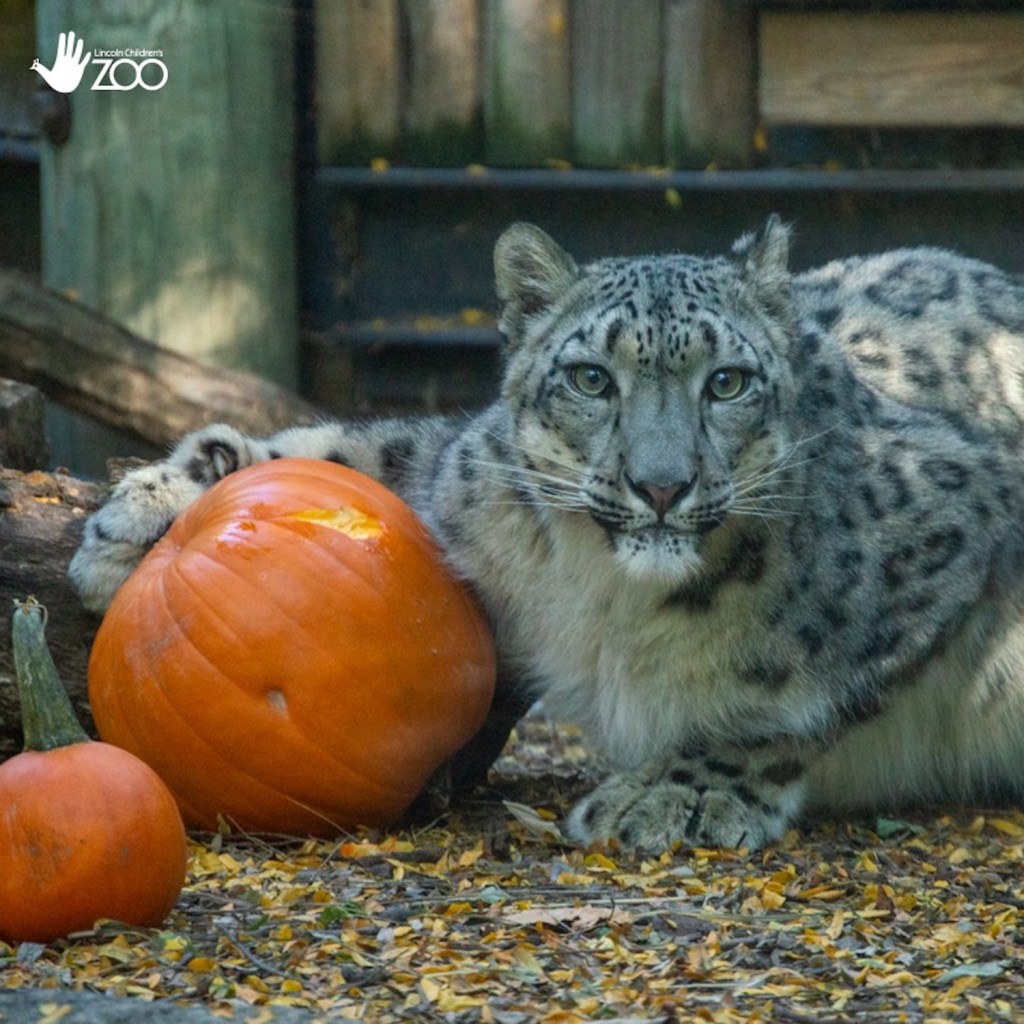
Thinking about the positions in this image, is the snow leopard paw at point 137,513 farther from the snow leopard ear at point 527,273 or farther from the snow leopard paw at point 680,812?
the snow leopard paw at point 680,812

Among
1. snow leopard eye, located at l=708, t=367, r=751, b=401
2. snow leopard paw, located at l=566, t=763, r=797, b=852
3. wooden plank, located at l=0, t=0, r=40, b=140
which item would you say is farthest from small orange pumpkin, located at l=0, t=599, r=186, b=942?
wooden plank, located at l=0, t=0, r=40, b=140

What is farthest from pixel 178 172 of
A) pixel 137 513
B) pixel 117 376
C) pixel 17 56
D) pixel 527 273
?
pixel 527 273

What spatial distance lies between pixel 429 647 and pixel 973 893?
1.51 m

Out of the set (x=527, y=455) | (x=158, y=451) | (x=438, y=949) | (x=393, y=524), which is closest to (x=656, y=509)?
(x=527, y=455)

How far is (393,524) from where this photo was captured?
5.09 m

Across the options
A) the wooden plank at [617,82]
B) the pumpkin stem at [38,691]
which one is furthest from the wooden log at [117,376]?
the pumpkin stem at [38,691]

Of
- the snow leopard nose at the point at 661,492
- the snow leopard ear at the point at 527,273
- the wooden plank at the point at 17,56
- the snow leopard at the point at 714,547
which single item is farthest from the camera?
the wooden plank at the point at 17,56

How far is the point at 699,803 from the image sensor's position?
4.90 meters

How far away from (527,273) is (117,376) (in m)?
3.13

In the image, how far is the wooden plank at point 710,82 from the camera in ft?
26.5

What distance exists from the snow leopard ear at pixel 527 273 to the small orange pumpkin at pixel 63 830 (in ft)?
5.84

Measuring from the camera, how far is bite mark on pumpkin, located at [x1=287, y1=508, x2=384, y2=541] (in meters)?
4.93

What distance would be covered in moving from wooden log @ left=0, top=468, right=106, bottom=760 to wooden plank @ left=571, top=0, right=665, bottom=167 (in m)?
3.71

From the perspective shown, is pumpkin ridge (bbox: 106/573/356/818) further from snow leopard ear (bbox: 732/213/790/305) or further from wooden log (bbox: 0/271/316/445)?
wooden log (bbox: 0/271/316/445)
